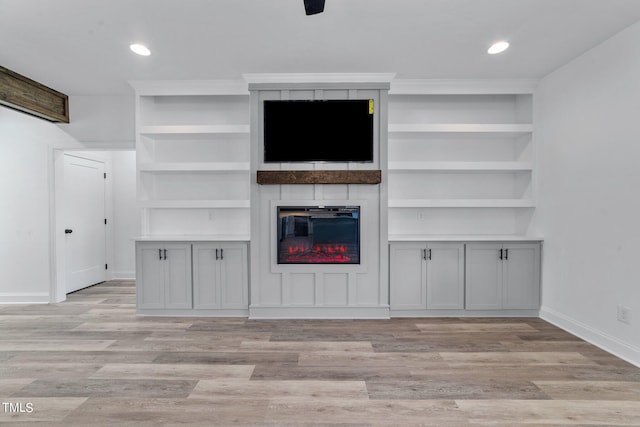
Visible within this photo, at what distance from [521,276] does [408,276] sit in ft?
4.17

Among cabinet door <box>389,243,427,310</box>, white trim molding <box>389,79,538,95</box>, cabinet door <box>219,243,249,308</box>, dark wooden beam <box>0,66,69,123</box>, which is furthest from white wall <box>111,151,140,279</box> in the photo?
white trim molding <box>389,79,538,95</box>

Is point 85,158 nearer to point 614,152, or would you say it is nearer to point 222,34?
point 222,34

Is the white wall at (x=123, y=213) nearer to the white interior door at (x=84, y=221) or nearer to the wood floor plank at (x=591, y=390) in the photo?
the white interior door at (x=84, y=221)

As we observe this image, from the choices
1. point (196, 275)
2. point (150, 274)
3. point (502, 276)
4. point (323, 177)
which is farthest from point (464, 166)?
point (150, 274)

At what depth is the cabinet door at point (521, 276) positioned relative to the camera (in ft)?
12.4

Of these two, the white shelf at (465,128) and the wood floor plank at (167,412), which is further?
the white shelf at (465,128)

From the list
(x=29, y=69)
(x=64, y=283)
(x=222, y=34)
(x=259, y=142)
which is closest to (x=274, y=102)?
(x=259, y=142)

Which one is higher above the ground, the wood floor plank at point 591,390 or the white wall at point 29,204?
the white wall at point 29,204

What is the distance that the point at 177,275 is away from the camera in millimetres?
3824

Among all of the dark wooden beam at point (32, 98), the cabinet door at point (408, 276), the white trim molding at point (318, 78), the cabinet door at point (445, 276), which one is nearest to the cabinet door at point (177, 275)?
the white trim molding at point (318, 78)

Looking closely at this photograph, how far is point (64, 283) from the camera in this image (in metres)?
4.56

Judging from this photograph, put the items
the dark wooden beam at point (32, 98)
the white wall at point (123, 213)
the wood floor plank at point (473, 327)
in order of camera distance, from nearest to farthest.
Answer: the wood floor plank at point (473, 327) → the dark wooden beam at point (32, 98) → the white wall at point (123, 213)

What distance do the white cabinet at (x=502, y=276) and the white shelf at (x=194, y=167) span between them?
2.78 meters

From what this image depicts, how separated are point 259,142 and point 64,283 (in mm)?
Result: 3384
